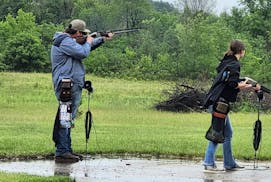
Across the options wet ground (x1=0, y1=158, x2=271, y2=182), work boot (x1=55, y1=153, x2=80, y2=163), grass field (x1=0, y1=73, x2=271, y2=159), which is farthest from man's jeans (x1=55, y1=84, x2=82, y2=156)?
grass field (x1=0, y1=73, x2=271, y2=159)

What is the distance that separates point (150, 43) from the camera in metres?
64.4

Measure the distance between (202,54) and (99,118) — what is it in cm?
3349

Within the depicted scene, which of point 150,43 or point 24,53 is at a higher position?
point 150,43

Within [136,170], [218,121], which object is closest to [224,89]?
[218,121]

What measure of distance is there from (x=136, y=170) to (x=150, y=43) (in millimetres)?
54968

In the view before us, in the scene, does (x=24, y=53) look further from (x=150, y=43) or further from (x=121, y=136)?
(x=121, y=136)

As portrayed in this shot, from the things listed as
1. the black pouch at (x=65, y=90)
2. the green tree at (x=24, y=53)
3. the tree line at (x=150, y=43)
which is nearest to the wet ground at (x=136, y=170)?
the black pouch at (x=65, y=90)

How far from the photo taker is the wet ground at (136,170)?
9.05m

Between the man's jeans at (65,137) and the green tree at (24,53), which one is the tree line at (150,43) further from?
the man's jeans at (65,137)

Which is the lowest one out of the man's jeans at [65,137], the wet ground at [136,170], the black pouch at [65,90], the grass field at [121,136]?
the grass field at [121,136]

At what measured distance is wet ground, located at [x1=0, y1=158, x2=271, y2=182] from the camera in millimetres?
9047

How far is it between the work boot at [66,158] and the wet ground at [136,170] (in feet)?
0.36

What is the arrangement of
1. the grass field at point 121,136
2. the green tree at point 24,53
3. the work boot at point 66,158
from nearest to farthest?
the work boot at point 66,158 → the grass field at point 121,136 → the green tree at point 24,53

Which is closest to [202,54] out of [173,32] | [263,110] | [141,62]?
[141,62]
